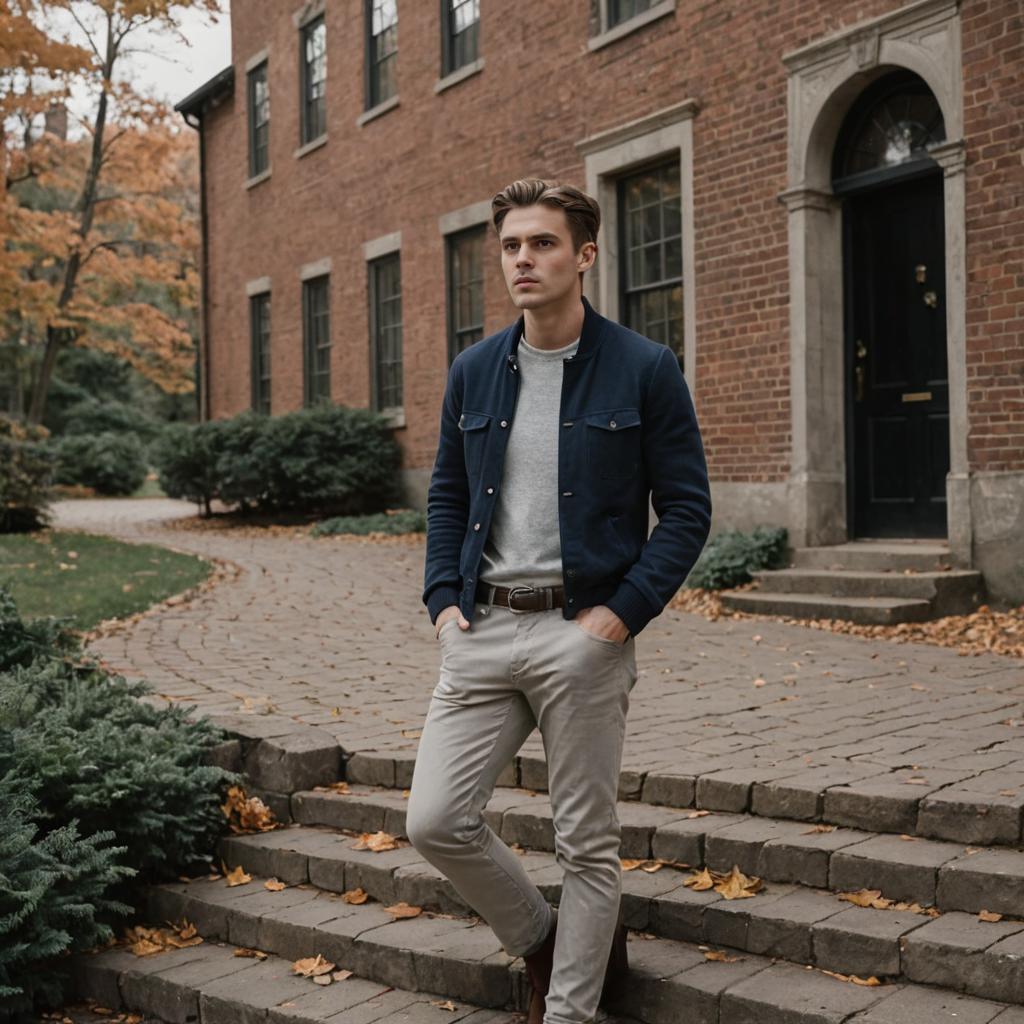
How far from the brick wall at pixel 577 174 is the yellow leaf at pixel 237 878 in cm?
617

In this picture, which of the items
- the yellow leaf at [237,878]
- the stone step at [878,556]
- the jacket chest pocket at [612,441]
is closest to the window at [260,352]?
the stone step at [878,556]

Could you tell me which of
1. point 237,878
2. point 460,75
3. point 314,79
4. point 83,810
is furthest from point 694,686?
point 314,79

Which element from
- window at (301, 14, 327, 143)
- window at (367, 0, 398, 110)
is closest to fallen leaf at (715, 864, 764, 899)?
window at (367, 0, 398, 110)

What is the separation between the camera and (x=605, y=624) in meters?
3.18

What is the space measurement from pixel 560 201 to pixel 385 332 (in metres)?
14.5

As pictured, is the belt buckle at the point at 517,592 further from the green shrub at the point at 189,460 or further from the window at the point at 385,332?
the green shrub at the point at 189,460

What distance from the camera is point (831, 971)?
3.64m

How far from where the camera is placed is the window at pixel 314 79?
1886 cm

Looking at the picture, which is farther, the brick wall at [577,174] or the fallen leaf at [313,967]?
the brick wall at [577,174]

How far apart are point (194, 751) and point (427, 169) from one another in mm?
11830

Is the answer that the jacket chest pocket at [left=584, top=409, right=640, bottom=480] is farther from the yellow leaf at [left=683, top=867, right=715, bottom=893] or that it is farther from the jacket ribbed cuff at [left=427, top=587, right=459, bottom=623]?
the yellow leaf at [left=683, top=867, right=715, bottom=893]

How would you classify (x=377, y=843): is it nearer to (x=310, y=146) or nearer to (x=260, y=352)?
(x=310, y=146)

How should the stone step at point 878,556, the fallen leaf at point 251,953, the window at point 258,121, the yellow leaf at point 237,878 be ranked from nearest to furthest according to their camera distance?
the fallen leaf at point 251,953
the yellow leaf at point 237,878
the stone step at point 878,556
the window at point 258,121

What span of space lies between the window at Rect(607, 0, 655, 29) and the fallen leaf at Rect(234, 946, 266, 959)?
1015 cm
